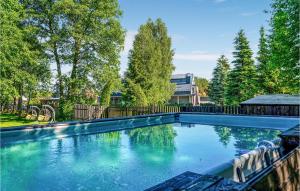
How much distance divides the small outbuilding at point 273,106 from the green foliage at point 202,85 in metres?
40.5

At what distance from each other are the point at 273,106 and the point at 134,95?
1177cm

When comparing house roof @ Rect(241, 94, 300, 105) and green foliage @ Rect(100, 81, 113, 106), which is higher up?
green foliage @ Rect(100, 81, 113, 106)

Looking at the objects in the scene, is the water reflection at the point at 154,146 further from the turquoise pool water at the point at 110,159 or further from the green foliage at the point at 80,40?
the green foliage at the point at 80,40

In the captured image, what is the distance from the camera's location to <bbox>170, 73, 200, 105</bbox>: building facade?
39.9 m

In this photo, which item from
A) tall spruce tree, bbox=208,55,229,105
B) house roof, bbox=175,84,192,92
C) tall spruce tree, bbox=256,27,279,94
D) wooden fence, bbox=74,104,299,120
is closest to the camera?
wooden fence, bbox=74,104,299,120

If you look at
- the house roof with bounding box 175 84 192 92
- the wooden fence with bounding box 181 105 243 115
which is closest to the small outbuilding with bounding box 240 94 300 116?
the wooden fence with bounding box 181 105 243 115

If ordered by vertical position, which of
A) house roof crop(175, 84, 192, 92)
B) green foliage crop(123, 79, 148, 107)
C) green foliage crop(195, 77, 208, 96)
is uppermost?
green foliage crop(195, 77, 208, 96)

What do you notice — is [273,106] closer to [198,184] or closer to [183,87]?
[198,184]

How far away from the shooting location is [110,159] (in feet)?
24.2

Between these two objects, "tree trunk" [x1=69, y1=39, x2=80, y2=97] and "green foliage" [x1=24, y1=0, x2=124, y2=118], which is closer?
A: "green foliage" [x1=24, y1=0, x2=124, y2=118]

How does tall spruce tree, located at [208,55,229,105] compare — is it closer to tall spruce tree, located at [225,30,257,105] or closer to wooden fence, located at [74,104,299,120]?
tall spruce tree, located at [225,30,257,105]

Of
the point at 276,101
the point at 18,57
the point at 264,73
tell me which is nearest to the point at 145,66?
the point at 264,73

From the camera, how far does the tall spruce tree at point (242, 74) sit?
24013mm

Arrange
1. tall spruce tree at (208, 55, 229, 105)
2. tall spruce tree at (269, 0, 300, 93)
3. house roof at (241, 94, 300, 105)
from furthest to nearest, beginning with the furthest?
tall spruce tree at (208, 55, 229, 105), tall spruce tree at (269, 0, 300, 93), house roof at (241, 94, 300, 105)
